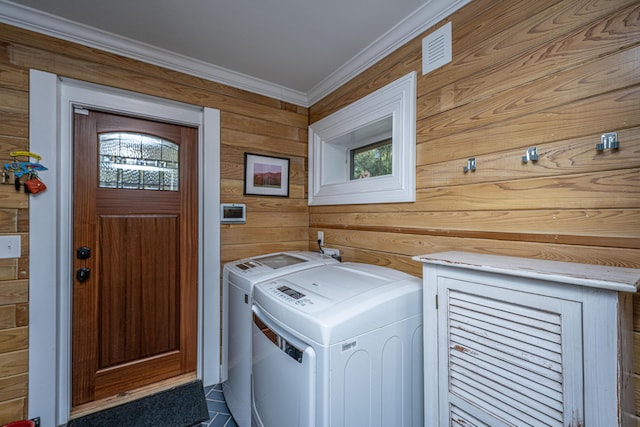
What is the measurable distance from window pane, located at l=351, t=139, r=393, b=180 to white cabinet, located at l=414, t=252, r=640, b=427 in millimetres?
1143

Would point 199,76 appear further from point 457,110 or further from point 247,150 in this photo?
point 457,110

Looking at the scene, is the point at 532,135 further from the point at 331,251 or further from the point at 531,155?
the point at 331,251

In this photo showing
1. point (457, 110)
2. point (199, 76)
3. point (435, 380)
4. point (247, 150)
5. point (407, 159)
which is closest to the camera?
point (435, 380)

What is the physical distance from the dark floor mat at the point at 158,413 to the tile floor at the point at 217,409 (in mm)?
36

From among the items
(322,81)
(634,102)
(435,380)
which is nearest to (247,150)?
(322,81)

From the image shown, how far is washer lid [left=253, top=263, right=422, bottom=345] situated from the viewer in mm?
1000

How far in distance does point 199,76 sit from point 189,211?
1035 millimetres

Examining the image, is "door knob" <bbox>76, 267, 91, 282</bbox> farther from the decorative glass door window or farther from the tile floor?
the tile floor

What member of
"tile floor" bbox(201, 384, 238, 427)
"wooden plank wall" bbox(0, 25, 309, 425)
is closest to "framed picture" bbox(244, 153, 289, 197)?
"wooden plank wall" bbox(0, 25, 309, 425)

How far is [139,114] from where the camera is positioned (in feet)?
6.34

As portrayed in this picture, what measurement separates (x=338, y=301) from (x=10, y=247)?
1.86 metres

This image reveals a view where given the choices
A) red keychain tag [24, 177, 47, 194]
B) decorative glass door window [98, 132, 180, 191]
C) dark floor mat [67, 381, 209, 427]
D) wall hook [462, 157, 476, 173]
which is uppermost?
decorative glass door window [98, 132, 180, 191]

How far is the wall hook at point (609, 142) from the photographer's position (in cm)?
92

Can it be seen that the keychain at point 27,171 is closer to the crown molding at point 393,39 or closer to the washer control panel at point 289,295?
the washer control panel at point 289,295
